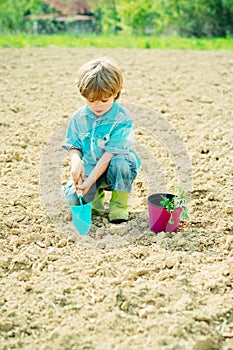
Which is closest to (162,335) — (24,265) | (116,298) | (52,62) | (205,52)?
(116,298)

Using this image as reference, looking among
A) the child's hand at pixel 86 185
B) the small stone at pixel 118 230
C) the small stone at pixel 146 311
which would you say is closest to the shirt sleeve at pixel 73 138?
the child's hand at pixel 86 185

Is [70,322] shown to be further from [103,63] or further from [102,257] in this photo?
[103,63]

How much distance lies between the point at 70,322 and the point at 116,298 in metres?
0.25

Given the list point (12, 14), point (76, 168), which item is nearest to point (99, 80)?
point (76, 168)

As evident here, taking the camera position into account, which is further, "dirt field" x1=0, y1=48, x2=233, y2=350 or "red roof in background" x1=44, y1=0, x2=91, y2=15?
"red roof in background" x1=44, y1=0, x2=91, y2=15

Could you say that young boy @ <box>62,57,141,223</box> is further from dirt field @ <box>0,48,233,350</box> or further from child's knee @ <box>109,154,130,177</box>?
dirt field @ <box>0,48,233,350</box>

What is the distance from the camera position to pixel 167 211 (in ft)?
9.16

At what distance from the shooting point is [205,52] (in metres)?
9.11

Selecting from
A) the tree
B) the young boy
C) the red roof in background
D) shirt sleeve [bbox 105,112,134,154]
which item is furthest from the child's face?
the red roof in background

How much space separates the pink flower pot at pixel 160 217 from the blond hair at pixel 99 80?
A: 2.18 ft

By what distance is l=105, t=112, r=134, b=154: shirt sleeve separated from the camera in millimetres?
2994

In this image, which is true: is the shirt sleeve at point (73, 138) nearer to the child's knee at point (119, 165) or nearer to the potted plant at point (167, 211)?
the child's knee at point (119, 165)

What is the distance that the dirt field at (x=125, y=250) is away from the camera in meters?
2.11

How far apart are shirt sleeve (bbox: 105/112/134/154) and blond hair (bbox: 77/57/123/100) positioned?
7.3 inches
